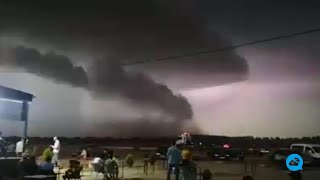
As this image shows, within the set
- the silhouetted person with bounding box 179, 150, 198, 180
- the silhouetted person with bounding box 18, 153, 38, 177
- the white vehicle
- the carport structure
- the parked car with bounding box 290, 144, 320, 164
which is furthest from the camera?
the white vehicle

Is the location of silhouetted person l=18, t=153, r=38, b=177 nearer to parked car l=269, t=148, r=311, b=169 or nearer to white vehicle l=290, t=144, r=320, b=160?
parked car l=269, t=148, r=311, b=169

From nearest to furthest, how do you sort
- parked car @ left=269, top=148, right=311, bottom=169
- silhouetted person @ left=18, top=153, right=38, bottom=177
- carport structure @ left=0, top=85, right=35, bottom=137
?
silhouetted person @ left=18, top=153, right=38, bottom=177 < carport structure @ left=0, top=85, right=35, bottom=137 < parked car @ left=269, top=148, right=311, bottom=169

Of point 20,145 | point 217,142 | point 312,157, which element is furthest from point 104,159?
point 217,142

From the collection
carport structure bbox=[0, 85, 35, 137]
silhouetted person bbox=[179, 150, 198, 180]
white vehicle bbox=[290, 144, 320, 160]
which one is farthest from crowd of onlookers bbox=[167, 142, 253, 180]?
white vehicle bbox=[290, 144, 320, 160]

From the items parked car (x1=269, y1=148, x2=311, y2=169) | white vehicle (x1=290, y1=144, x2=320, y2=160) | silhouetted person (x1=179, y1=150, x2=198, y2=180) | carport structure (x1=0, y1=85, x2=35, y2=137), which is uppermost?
carport structure (x1=0, y1=85, x2=35, y2=137)

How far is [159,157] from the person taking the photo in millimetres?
31453

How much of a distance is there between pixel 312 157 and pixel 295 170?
18222 mm

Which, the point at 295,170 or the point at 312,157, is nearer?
the point at 295,170

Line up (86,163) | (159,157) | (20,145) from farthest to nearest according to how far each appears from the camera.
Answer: (159,157), (86,163), (20,145)

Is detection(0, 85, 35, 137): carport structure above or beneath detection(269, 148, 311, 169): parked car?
above

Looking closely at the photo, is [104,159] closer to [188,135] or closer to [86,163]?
[86,163]

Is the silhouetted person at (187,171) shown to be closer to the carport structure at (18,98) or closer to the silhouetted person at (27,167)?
the silhouetted person at (27,167)

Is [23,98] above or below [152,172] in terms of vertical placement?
above

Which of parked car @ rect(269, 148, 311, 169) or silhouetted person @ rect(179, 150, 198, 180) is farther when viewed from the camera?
parked car @ rect(269, 148, 311, 169)
